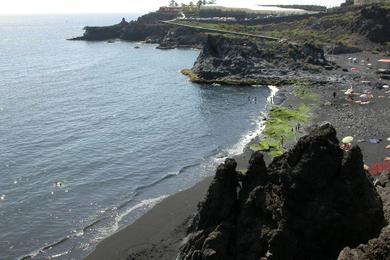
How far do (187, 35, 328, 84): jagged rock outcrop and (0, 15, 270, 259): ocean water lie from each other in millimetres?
7497

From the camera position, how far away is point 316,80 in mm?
121562

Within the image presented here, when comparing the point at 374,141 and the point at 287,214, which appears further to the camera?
the point at 374,141

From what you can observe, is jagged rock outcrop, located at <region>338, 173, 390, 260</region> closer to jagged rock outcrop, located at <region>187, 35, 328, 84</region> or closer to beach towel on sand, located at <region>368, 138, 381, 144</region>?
beach towel on sand, located at <region>368, 138, 381, 144</region>

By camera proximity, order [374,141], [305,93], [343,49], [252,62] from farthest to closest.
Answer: [343,49] → [252,62] → [305,93] → [374,141]

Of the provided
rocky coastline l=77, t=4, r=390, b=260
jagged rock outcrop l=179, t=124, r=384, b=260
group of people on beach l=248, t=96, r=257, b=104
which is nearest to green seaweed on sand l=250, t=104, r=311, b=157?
group of people on beach l=248, t=96, r=257, b=104

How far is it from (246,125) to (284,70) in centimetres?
5221

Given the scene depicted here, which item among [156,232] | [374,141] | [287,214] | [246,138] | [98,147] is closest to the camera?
[287,214]

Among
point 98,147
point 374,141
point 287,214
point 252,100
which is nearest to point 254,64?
point 252,100

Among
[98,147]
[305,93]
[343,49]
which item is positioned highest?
[343,49]

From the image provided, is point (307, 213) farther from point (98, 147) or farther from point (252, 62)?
point (252, 62)

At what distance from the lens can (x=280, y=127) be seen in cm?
7856

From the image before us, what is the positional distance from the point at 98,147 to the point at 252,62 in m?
71.9

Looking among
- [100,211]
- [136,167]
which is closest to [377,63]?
[136,167]

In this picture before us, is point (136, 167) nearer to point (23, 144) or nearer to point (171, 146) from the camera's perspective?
point (171, 146)
